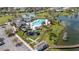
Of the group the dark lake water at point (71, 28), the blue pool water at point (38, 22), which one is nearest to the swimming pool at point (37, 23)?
the blue pool water at point (38, 22)

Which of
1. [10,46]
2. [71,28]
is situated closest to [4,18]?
[10,46]

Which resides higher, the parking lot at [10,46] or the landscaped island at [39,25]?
the landscaped island at [39,25]

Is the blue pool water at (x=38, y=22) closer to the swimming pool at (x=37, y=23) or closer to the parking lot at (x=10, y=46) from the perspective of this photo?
the swimming pool at (x=37, y=23)

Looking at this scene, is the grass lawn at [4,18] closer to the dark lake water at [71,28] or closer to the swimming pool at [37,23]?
the swimming pool at [37,23]

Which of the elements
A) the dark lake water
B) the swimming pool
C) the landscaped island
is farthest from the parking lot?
the dark lake water

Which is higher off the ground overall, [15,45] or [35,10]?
[35,10]

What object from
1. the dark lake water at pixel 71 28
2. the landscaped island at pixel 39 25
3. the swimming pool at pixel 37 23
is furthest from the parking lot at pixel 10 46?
the dark lake water at pixel 71 28
